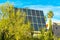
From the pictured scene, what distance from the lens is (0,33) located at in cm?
2067

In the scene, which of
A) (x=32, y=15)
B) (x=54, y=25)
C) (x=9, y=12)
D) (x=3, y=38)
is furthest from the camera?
(x=54, y=25)

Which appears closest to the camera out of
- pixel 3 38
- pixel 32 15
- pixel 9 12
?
pixel 3 38

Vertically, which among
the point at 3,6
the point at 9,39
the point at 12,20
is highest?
the point at 3,6

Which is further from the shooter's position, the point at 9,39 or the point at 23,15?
the point at 23,15

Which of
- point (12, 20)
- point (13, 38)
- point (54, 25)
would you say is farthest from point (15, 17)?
point (54, 25)

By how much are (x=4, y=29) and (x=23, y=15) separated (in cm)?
281

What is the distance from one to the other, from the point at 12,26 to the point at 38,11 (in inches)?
663

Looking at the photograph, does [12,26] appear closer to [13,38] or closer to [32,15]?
[13,38]

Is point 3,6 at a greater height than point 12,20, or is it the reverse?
point 3,6

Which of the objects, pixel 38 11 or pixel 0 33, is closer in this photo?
pixel 0 33

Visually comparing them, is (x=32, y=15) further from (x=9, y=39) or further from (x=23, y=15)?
(x=9, y=39)

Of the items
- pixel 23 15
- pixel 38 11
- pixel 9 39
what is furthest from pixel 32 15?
pixel 9 39

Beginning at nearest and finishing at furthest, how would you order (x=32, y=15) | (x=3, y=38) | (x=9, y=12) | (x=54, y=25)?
(x=3, y=38) < (x=9, y=12) < (x=32, y=15) < (x=54, y=25)

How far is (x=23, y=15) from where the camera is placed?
2267cm
